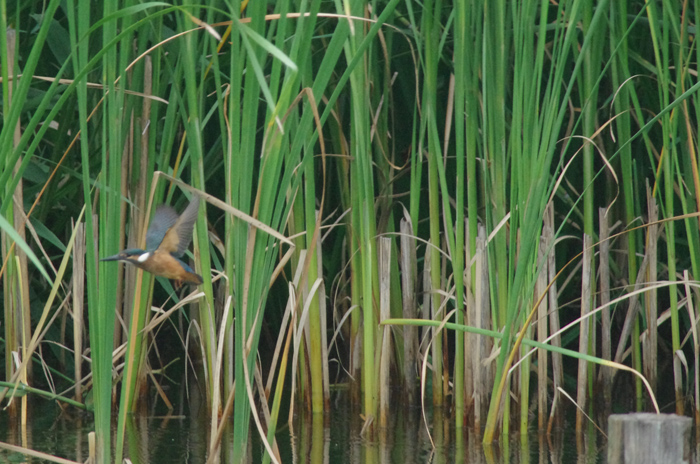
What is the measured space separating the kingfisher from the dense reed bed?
2.7 inches

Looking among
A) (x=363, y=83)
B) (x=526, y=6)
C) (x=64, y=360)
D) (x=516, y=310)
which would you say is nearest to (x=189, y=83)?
(x=363, y=83)

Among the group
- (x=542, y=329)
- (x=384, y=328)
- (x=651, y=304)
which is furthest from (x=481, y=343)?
(x=651, y=304)

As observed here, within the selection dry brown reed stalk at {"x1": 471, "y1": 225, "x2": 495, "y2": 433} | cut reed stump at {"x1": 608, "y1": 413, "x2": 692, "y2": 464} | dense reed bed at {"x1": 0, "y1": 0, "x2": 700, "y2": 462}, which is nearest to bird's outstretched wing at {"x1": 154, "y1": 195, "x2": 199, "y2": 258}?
dense reed bed at {"x1": 0, "y1": 0, "x2": 700, "y2": 462}

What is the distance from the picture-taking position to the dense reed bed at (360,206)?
6.53 ft

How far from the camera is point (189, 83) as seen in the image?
236cm

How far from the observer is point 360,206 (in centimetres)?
290

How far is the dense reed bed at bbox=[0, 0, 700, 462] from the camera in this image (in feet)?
6.53

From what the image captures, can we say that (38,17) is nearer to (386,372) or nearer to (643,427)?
(386,372)

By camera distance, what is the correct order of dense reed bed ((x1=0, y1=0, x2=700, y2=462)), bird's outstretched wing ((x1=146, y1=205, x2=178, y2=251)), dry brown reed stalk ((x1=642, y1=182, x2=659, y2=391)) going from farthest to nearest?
dry brown reed stalk ((x1=642, y1=182, x2=659, y2=391))
bird's outstretched wing ((x1=146, y1=205, x2=178, y2=251))
dense reed bed ((x1=0, y1=0, x2=700, y2=462))

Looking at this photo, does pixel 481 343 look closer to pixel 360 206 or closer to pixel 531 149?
pixel 360 206

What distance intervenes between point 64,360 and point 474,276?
6.05 ft

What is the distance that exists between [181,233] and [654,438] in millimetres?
1305

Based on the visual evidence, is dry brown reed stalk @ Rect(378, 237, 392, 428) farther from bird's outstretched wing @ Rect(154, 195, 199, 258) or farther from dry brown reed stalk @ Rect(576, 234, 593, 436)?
bird's outstretched wing @ Rect(154, 195, 199, 258)

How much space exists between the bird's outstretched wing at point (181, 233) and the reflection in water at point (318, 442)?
0.84 metres
